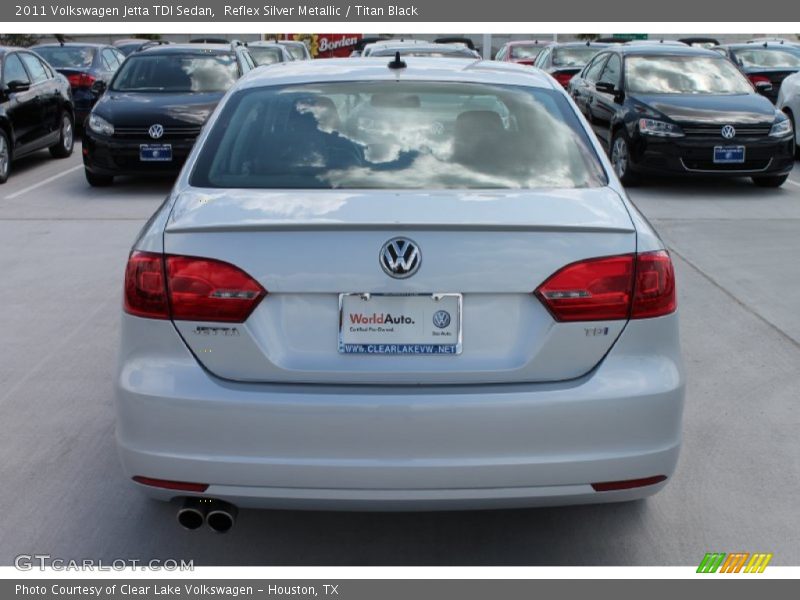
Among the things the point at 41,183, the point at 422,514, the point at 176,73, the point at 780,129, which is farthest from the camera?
the point at 176,73

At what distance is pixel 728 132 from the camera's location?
12.7m

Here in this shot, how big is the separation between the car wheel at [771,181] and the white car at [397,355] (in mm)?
10299

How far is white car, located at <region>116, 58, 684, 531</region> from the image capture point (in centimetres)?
337

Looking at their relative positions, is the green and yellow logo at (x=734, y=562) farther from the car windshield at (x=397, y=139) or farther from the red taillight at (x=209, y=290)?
the red taillight at (x=209, y=290)

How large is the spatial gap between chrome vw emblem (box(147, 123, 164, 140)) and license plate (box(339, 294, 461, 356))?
9.93m

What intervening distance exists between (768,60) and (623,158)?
28.8 feet

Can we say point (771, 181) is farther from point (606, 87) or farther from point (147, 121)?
point (147, 121)

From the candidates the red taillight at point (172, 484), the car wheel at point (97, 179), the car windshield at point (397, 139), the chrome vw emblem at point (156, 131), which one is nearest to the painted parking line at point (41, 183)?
the car wheel at point (97, 179)

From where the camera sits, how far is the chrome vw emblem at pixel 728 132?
12680 millimetres

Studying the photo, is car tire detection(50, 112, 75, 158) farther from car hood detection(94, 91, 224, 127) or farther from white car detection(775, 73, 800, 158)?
white car detection(775, 73, 800, 158)

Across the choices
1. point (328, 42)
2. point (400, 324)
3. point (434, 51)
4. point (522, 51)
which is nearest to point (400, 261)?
point (400, 324)

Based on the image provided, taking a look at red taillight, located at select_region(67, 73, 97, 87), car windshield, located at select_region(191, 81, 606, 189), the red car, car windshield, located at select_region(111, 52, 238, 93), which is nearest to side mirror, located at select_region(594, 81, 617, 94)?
car windshield, located at select_region(111, 52, 238, 93)

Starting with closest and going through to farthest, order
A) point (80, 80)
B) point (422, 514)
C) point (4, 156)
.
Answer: point (422, 514), point (4, 156), point (80, 80)

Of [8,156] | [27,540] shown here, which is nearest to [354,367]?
[27,540]
